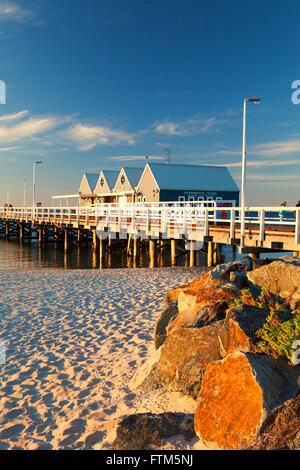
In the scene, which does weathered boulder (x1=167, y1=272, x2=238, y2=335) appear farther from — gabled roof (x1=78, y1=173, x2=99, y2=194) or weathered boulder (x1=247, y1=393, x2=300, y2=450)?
gabled roof (x1=78, y1=173, x2=99, y2=194)

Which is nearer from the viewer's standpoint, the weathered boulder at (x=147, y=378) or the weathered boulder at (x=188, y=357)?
the weathered boulder at (x=188, y=357)

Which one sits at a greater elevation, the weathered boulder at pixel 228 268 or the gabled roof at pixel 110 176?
the gabled roof at pixel 110 176

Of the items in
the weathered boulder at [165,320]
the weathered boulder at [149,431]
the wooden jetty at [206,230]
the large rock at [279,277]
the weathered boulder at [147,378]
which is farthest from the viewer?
the wooden jetty at [206,230]

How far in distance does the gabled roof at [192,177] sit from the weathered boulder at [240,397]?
107ft

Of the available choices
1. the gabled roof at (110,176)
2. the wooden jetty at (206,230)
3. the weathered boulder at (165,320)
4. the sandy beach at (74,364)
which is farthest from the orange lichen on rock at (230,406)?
the gabled roof at (110,176)

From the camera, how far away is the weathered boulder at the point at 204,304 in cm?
565

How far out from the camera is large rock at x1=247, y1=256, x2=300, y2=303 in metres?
6.21

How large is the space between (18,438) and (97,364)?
6.93 feet

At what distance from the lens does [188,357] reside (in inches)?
200

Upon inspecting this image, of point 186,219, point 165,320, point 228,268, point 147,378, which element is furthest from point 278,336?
point 186,219

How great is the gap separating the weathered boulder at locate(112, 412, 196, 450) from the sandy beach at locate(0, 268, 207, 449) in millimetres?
130

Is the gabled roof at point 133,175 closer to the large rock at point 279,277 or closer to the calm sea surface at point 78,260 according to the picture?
the calm sea surface at point 78,260

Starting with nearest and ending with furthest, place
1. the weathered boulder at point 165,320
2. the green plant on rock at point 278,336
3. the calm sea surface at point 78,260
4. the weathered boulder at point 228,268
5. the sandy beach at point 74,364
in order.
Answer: the green plant on rock at point 278,336 < the sandy beach at point 74,364 < the weathered boulder at point 165,320 < the weathered boulder at point 228,268 < the calm sea surface at point 78,260

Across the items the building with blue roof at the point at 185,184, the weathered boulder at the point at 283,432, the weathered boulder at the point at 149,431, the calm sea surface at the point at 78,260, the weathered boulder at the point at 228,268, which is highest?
the building with blue roof at the point at 185,184
